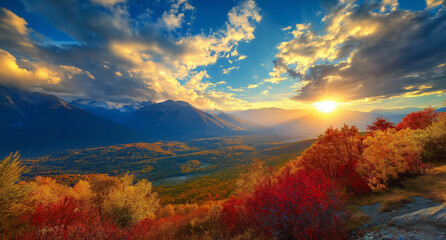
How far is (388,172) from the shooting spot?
755 inches

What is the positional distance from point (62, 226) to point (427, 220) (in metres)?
22.8

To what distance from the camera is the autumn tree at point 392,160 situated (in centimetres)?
1912

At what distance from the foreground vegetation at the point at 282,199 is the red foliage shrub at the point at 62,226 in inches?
2.4

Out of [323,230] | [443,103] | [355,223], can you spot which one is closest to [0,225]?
[323,230]

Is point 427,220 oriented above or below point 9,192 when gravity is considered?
above

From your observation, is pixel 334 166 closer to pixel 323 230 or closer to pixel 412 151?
pixel 412 151

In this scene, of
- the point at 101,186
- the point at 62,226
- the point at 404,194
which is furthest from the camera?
the point at 101,186

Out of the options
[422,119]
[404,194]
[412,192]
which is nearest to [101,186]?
[404,194]

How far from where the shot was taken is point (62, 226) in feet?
31.2

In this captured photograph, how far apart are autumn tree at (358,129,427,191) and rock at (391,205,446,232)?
898 centimetres

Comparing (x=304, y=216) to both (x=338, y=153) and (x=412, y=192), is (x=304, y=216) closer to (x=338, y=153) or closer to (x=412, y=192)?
(x=412, y=192)

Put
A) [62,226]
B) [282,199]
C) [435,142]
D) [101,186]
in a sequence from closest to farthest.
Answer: [62,226] → [282,199] → [435,142] → [101,186]

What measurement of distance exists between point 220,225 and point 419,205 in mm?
19252

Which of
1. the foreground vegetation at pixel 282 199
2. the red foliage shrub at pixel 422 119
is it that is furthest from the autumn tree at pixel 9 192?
the red foliage shrub at pixel 422 119
